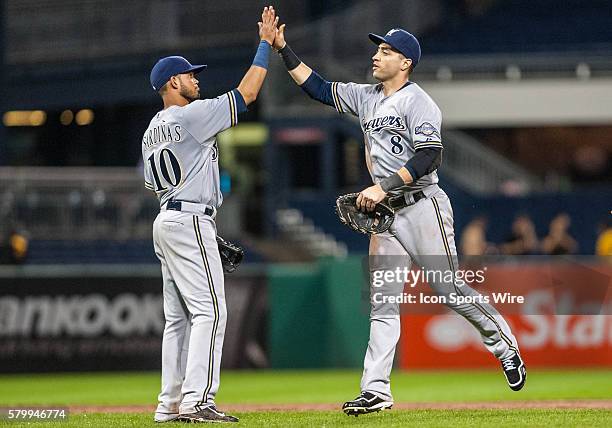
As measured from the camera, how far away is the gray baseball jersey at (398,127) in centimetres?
769

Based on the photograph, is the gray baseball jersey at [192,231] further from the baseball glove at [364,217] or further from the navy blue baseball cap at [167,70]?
the baseball glove at [364,217]

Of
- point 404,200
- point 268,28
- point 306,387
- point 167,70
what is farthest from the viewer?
point 306,387

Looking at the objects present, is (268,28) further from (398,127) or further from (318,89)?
(398,127)

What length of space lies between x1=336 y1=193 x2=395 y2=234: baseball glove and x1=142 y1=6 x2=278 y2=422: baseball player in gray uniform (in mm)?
784

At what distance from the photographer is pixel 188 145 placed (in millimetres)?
7684

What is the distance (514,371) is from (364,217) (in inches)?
51.6

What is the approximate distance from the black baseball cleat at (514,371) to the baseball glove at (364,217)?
1.11 metres

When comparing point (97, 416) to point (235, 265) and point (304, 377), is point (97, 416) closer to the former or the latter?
point (235, 265)

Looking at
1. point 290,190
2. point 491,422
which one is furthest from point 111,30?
point 491,422

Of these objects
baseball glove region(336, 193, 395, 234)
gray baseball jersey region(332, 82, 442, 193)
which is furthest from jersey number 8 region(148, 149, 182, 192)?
gray baseball jersey region(332, 82, 442, 193)

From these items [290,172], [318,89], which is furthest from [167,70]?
[290,172]

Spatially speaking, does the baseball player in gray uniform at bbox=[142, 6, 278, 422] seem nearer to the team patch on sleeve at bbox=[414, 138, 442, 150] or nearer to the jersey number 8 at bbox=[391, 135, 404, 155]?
the jersey number 8 at bbox=[391, 135, 404, 155]

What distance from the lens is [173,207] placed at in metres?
7.71

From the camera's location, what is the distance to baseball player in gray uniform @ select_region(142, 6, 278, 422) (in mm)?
7633
